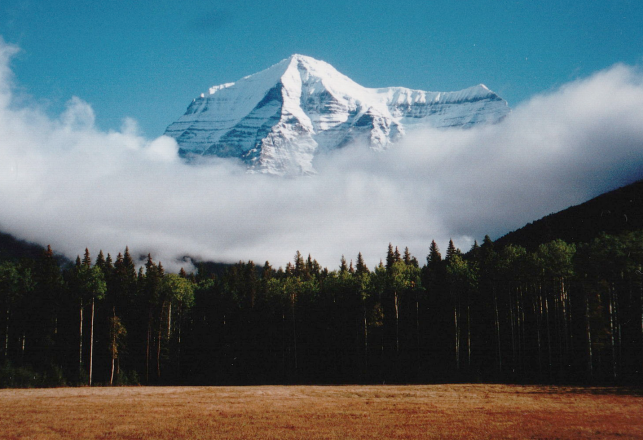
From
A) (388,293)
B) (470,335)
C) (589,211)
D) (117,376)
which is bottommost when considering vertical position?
(117,376)

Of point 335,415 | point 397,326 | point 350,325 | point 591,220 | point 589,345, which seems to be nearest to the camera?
point 335,415

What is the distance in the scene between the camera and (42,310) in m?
67.4

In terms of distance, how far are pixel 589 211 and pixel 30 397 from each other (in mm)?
129082

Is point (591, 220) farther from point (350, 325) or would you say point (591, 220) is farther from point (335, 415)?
point (335, 415)

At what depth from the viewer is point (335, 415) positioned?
31.5 metres

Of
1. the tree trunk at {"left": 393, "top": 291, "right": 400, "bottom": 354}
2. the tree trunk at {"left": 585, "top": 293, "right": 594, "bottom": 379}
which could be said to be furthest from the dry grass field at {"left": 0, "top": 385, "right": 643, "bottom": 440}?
the tree trunk at {"left": 393, "top": 291, "right": 400, "bottom": 354}

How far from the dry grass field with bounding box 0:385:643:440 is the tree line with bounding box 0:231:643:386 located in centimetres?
1150

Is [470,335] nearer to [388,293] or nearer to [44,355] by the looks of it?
[388,293]

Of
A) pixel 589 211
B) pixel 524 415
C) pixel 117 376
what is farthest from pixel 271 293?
pixel 589 211

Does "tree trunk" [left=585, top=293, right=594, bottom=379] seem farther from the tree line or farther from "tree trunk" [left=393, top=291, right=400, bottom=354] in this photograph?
"tree trunk" [left=393, top=291, right=400, bottom=354]

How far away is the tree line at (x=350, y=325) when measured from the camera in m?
50.8

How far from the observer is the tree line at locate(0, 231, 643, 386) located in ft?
167

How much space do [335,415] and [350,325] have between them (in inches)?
1777

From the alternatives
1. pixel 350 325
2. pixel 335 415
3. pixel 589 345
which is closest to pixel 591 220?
pixel 350 325
